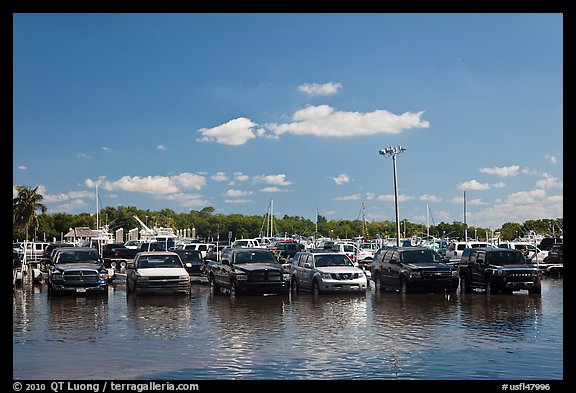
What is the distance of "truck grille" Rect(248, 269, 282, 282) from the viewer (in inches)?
955

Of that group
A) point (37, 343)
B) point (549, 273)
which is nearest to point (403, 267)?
point (37, 343)

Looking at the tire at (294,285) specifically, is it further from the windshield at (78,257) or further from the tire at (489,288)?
the windshield at (78,257)

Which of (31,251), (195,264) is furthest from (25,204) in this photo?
(195,264)

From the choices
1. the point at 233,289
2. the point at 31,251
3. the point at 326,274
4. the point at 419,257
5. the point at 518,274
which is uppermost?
the point at 419,257

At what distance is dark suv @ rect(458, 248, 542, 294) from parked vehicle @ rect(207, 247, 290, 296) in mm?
7561

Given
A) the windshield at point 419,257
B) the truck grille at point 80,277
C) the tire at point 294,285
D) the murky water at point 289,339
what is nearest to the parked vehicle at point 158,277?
the murky water at point 289,339

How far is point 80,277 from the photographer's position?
79.4 feet

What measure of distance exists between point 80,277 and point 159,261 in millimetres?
2896

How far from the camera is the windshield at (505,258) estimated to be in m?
26.5

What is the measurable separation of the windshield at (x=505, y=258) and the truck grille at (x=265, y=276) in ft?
27.1

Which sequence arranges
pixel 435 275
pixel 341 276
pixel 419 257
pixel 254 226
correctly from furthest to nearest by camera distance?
pixel 254 226 < pixel 419 257 < pixel 435 275 < pixel 341 276

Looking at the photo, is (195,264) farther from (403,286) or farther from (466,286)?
(466,286)

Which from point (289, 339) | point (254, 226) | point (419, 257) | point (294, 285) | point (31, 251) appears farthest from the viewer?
point (254, 226)
